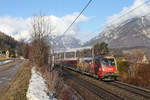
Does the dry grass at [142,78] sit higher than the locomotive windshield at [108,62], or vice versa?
the locomotive windshield at [108,62]

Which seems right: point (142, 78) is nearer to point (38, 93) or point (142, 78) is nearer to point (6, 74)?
point (38, 93)

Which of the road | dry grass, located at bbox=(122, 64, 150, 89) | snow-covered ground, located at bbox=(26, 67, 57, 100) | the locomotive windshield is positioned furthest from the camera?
the locomotive windshield

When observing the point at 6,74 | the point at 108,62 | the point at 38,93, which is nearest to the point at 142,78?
the point at 108,62

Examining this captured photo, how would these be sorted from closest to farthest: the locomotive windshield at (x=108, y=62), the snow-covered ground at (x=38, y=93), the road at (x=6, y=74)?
1. the snow-covered ground at (x=38, y=93)
2. the road at (x=6, y=74)
3. the locomotive windshield at (x=108, y=62)

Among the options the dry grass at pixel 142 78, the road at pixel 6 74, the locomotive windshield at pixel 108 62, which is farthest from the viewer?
the locomotive windshield at pixel 108 62

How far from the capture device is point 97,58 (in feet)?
67.8

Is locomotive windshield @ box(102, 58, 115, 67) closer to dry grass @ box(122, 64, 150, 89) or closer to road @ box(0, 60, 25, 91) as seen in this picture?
dry grass @ box(122, 64, 150, 89)

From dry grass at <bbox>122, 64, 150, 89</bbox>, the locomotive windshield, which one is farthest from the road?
dry grass at <bbox>122, 64, 150, 89</bbox>

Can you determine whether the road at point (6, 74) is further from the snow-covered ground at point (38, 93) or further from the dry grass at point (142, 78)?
the dry grass at point (142, 78)

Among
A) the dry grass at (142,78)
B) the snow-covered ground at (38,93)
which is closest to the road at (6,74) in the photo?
the snow-covered ground at (38,93)

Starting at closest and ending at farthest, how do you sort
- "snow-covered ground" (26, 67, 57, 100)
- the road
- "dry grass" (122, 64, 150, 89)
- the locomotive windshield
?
"snow-covered ground" (26, 67, 57, 100), the road, "dry grass" (122, 64, 150, 89), the locomotive windshield

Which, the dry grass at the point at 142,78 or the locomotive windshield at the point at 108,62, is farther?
the locomotive windshield at the point at 108,62

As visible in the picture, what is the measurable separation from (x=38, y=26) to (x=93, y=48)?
28.8 ft

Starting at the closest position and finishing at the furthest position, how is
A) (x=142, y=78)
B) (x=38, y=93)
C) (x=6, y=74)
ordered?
(x=38, y=93)
(x=142, y=78)
(x=6, y=74)
